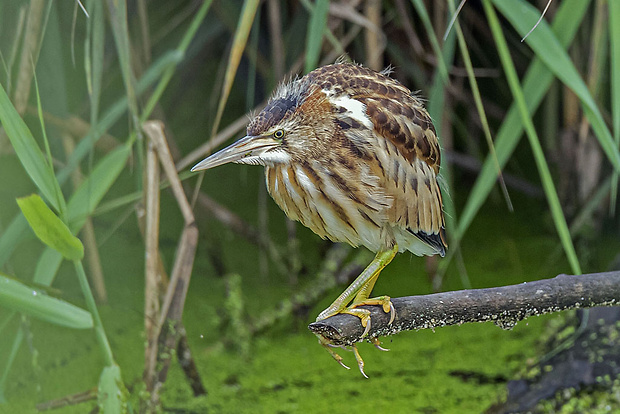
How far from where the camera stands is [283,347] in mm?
2117

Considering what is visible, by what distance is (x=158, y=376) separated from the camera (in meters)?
1.70

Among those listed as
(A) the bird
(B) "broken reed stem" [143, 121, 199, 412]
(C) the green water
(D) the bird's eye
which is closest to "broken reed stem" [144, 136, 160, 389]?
(B) "broken reed stem" [143, 121, 199, 412]

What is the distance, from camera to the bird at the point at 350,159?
2.55 ft

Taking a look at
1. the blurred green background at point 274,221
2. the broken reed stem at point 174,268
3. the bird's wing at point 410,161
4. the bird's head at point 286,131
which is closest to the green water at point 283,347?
the blurred green background at point 274,221

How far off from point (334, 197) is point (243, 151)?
0.16m

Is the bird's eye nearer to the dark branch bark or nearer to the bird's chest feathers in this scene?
the bird's chest feathers

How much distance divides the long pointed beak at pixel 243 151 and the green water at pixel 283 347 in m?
1.14

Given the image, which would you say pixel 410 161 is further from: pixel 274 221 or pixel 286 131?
pixel 274 221

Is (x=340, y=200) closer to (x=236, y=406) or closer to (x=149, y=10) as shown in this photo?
(x=236, y=406)

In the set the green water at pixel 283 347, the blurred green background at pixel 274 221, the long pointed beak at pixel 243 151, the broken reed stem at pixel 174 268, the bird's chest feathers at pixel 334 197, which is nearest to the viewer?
the long pointed beak at pixel 243 151

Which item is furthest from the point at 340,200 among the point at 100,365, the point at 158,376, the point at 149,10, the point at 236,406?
the point at 149,10

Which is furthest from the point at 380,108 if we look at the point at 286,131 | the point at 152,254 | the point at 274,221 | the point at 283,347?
the point at 274,221

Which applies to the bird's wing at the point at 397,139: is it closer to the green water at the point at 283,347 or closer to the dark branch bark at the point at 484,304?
the dark branch bark at the point at 484,304

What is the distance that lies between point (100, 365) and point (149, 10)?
1.11 metres
